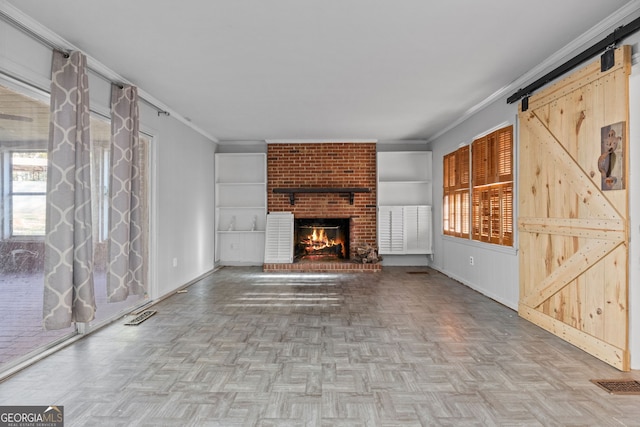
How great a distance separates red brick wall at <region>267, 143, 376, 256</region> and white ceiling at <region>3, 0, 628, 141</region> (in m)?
2.27

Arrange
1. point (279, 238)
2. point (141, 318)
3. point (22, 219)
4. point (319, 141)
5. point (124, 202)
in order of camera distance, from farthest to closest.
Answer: point (319, 141) → point (279, 238) → point (141, 318) → point (124, 202) → point (22, 219)

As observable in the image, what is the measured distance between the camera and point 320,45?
300 centimetres

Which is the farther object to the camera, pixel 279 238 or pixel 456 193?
pixel 279 238

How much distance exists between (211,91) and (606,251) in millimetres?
4231

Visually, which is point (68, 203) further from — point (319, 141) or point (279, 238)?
point (319, 141)

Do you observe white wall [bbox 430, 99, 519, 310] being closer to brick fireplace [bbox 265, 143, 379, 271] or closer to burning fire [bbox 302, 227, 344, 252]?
brick fireplace [bbox 265, 143, 379, 271]

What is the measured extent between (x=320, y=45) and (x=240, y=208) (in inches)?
186

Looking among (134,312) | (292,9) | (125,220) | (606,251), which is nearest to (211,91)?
(125,220)

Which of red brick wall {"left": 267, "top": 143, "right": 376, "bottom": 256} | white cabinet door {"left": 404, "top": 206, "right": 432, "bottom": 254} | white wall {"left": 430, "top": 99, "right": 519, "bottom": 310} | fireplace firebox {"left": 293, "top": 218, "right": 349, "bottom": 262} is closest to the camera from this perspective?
white wall {"left": 430, "top": 99, "right": 519, "bottom": 310}

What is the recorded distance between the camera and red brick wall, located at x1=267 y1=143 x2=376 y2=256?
7148mm

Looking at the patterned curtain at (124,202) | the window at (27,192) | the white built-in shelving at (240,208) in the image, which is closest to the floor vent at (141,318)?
the patterned curtain at (124,202)

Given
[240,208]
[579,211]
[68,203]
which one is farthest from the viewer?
[240,208]

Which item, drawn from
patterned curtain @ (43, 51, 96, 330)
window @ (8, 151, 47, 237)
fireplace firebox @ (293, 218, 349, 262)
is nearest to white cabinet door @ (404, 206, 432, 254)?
fireplace firebox @ (293, 218, 349, 262)

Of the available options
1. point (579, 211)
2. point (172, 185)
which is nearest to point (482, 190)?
point (579, 211)
